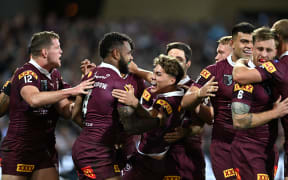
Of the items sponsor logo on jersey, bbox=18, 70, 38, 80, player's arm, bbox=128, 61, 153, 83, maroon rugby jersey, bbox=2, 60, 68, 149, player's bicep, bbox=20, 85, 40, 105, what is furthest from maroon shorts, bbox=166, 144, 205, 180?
sponsor logo on jersey, bbox=18, 70, 38, 80

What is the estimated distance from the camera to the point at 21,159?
5566 mm

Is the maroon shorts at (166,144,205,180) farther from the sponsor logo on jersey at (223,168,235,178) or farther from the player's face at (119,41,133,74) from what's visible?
the player's face at (119,41,133,74)

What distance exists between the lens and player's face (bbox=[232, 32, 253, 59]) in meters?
5.75

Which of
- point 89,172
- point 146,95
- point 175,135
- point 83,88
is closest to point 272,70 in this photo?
point 175,135

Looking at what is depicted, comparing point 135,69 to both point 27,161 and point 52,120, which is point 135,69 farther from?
point 27,161

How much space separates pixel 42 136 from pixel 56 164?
1.41ft

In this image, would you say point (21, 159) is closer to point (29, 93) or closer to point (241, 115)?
point (29, 93)

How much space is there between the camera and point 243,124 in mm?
4750

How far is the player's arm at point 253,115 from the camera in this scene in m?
4.65

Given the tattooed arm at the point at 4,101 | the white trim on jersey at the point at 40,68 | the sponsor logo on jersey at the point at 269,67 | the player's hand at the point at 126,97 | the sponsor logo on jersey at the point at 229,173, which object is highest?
the white trim on jersey at the point at 40,68

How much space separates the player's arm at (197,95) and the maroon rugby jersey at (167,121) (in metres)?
0.14

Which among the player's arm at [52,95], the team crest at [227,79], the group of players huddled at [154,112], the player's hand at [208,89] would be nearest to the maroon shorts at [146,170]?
the group of players huddled at [154,112]

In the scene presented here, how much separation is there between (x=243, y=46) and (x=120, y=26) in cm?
984

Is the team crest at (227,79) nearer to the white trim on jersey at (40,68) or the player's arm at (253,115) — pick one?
the player's arm at (253,115)
